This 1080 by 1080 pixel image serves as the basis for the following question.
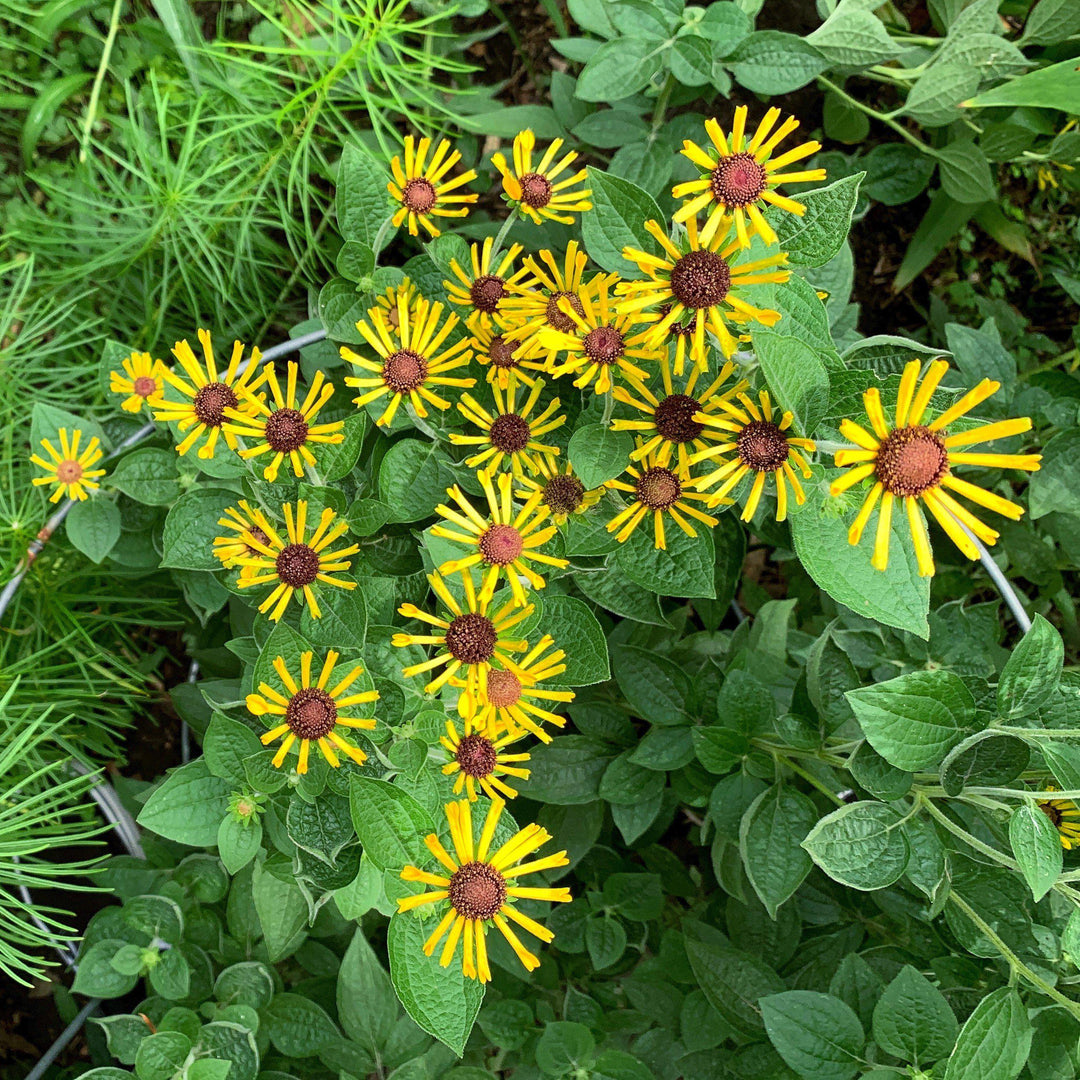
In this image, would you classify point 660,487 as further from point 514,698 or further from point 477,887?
point 477,887

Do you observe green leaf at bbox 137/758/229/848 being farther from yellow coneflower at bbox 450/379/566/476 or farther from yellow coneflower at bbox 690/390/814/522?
yellow coneflower at bbox 690/390/814/522

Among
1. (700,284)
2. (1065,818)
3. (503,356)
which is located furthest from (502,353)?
(1065,818)

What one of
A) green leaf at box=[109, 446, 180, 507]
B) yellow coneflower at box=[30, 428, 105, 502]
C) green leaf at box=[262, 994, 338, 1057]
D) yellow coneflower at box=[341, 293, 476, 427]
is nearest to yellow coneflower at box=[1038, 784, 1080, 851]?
yellow coneflower at box=[341, 293, 476, 427]

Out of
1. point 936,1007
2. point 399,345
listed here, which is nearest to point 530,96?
point 399,345

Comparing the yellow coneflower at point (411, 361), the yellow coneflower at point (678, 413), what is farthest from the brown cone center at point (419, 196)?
the yellow coneflower at point (678, 413)

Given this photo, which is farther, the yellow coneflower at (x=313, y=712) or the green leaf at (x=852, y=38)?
the green leaf at (x=852, y=38)

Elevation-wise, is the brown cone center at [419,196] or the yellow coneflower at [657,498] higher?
the brown cone center at [419,196]

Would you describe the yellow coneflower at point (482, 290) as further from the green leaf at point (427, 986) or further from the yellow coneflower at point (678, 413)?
the green leaf at point (427, 986)
